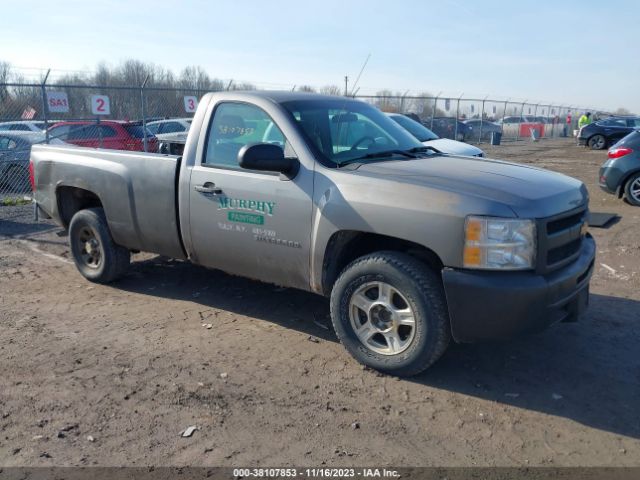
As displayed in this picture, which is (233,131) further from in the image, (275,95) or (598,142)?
(598,142)

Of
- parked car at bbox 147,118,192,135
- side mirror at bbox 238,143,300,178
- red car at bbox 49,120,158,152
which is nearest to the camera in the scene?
side mirror at bbox 238,143,300,178

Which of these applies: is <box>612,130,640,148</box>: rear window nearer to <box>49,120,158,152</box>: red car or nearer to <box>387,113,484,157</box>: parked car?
<box>387,113,484,157</box>: parked car

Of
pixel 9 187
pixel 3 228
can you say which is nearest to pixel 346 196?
pixel 3 228

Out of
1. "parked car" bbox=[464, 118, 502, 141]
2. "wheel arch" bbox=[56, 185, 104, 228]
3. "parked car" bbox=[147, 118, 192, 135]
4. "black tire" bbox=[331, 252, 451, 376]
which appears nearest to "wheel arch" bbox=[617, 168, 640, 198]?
"black tire" bbox=[331, 252, 451, 376]

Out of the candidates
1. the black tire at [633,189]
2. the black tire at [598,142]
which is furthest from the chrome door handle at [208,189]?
the black tire at [598,142]

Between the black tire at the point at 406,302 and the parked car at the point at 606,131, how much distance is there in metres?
26.0

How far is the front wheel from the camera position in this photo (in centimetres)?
2678

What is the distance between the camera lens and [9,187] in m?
12.8

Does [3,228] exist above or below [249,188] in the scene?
below

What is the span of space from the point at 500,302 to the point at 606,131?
26351mm

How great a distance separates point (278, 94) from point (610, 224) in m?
6.43

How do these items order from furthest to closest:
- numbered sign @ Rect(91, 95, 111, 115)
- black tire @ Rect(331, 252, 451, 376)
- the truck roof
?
1. numbered sign @ Rect(91, 95, 111, 115)
2. the truck roof
3. black tire @ Rect(331, 252, 451, 376)

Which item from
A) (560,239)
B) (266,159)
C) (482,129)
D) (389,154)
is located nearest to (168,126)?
(389,154)

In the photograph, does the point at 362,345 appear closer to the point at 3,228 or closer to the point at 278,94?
the point at 278,94
